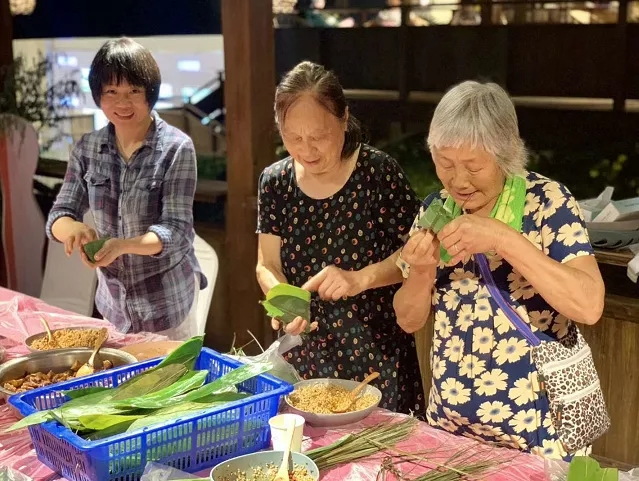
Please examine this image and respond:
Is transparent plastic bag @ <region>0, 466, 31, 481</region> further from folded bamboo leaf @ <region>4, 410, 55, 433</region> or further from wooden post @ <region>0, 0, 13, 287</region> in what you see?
wooden post @ <region>0, 0, 13, 287</region>

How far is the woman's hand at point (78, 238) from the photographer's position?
2447mm

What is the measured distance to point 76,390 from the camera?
5.50 feet

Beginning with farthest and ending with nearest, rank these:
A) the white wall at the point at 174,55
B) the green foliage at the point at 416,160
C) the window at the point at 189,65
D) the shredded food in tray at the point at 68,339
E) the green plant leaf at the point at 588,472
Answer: the window at the point at 189,65 → the white wall at the point at 174,55 → the green foliage at the point at 416,160 → the shredded food in tray at the point at 68,339 → the green plant leaf at the point at 588,472

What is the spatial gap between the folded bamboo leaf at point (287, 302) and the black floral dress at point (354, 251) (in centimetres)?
32

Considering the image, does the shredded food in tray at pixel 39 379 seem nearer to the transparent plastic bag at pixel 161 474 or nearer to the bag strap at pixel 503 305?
the transparent plastic bag at pixel 161 474

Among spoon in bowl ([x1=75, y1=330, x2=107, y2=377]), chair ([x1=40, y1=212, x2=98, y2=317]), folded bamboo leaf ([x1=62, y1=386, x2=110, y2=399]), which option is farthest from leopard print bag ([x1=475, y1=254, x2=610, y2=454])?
chair ([x1=40, y1=212, x2=98, y2=317])

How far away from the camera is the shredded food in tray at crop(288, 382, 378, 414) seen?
1.80 m

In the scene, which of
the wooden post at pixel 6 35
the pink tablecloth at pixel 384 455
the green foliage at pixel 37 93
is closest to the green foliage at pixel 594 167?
the pink tablecloth at pixel 384 455

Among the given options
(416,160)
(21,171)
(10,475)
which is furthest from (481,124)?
(21,171)

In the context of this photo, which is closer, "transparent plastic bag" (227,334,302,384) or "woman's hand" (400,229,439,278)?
"woman's hand" (400,229,439,278)

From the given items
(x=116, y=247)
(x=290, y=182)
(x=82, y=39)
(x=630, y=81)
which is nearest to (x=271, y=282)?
(x=290, y=182)

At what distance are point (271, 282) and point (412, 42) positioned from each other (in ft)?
10.3

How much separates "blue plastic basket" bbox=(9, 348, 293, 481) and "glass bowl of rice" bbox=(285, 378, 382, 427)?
0.11m

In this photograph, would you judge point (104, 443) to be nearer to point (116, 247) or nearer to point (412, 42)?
point (116, 247)
